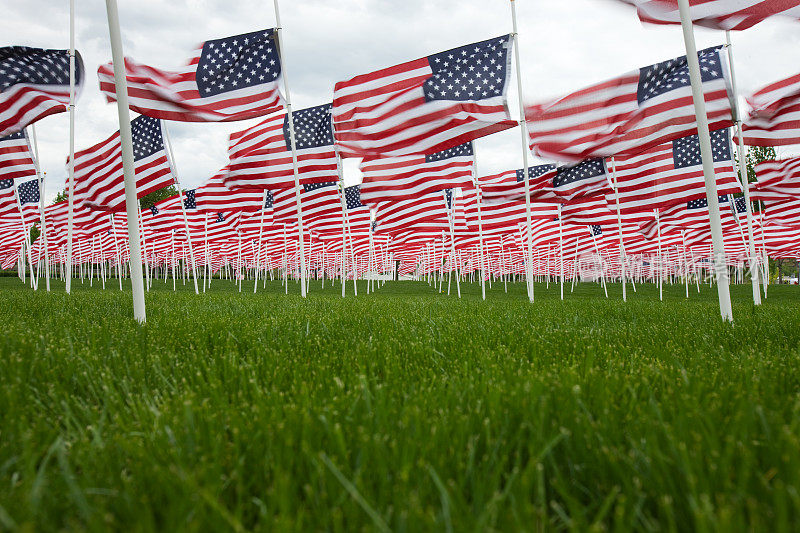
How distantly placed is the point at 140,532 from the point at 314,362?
2.06m

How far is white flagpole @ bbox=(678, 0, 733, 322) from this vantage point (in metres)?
5.78

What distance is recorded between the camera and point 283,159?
13.8m

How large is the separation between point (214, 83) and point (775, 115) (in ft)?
39.8

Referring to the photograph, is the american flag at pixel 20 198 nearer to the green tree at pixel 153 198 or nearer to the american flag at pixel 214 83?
the american flag at pixel 214 83

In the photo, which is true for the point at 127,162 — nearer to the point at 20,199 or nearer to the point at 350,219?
the point at 350,219

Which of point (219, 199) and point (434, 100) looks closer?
point (434, 100)

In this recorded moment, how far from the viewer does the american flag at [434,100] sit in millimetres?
10383

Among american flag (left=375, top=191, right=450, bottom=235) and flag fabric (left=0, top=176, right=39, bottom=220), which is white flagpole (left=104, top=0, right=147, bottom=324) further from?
flag fabric (left=0, top=176, right=39, bottom=220)

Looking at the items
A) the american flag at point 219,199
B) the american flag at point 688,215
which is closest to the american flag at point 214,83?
the american flag at point 219,199

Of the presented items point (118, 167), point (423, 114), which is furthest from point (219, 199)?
point (423, 114)

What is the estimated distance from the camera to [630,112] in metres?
9.88

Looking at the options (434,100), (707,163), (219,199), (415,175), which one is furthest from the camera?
(219,199)

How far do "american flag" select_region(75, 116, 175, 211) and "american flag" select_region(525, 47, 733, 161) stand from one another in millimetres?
A: 9513

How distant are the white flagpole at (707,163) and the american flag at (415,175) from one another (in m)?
9.26
